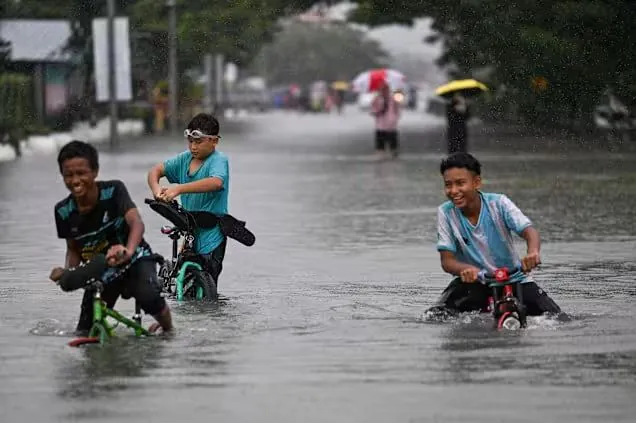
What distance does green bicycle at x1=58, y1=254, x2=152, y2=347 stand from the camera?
30.7 ft

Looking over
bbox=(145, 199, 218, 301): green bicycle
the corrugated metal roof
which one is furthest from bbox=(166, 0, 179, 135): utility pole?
bbox=(145, 199, 218, 301): green bicycle

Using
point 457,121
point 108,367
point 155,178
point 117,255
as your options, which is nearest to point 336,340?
point 117,255

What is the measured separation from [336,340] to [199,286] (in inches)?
83.4

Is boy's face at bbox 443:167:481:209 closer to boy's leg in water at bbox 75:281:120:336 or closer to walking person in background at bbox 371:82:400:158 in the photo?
boy's leg in water at bbox 75:281:120:336

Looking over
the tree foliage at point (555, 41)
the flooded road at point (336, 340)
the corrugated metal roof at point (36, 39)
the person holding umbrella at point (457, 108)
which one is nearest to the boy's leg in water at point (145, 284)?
the flooded road at point (336, 340)

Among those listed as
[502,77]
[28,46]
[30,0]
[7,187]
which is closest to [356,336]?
[7,187]

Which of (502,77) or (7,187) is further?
(502,77)

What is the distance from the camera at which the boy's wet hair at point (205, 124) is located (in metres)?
11.8

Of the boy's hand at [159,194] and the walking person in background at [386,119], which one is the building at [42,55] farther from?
the boy's hand at [159,194]

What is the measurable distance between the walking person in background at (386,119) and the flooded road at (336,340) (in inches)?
629

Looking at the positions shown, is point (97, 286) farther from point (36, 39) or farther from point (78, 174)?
point (36, 39)

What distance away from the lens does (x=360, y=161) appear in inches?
1452

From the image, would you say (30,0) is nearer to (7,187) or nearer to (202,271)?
(7,187)

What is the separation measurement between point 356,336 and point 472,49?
73.6ft
